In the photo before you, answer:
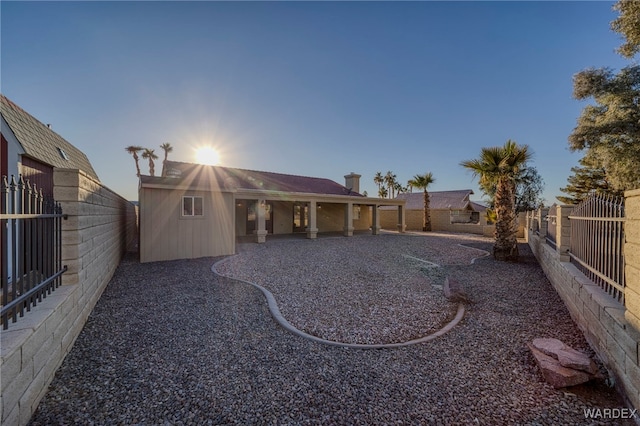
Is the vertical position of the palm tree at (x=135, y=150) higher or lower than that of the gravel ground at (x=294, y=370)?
higher

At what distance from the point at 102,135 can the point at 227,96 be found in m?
5.34

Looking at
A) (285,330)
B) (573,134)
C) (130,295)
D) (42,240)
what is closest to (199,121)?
(130,295)

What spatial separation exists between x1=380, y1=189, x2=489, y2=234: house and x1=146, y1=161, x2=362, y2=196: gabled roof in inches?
315

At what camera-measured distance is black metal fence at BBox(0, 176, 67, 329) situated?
7.84ft

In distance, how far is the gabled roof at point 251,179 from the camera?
14666 millimetres

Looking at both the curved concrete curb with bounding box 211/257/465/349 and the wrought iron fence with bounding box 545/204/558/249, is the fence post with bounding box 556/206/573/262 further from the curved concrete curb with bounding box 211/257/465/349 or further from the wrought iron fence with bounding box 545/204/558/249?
the curved concrete curb with bounding box 211/257/465/349

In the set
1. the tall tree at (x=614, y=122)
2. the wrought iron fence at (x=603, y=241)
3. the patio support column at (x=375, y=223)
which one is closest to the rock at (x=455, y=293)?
the wrought iron fence at (x=603, y=241)

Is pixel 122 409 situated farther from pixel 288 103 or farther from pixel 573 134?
pixel 573 134

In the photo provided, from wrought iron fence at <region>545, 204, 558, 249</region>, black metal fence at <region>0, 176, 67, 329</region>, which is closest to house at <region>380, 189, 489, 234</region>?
wrought iron fence at <region>545, 204, 558, 249</region>

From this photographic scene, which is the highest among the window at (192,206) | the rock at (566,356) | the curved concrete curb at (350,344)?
the window at (192,206)

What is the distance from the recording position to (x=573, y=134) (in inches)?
566

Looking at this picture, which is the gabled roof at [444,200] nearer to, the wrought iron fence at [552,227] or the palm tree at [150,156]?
the wrought iron fence at [552,227]

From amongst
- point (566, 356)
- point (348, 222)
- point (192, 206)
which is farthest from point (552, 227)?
point (192, 206)

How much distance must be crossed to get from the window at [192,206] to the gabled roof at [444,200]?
2165 cm
